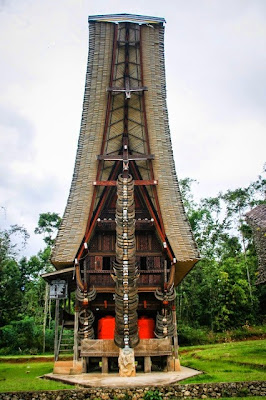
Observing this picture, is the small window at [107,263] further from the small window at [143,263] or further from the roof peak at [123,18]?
the roof peak at [123,18]

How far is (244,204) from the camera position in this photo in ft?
96.9

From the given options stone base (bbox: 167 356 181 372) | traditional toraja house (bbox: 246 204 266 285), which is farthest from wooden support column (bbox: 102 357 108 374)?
traditional toraja house (bbox: 246 204 266 285)

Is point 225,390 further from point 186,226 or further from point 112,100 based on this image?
point 112,100

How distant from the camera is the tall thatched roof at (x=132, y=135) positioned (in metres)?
12.1

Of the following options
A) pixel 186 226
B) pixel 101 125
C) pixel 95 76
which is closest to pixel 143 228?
pixel 186 226

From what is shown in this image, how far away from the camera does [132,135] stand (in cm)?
1311

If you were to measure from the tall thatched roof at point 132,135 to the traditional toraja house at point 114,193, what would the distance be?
32mm

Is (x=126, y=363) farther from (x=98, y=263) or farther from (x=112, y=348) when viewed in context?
(x=98, y=263)

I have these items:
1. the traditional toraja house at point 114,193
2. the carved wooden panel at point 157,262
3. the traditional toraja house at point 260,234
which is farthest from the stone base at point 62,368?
the traditional toraja house at point 260,234

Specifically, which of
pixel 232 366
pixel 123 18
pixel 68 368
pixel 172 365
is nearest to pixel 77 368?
pixel 68 368

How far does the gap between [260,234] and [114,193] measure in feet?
17.0

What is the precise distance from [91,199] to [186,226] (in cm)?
309

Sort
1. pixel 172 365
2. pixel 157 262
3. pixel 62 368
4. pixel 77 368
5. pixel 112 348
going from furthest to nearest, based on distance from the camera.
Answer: pixel 157 262
pixel 62 368
pixel 77 368
pixel 172 365
pixel 112 348

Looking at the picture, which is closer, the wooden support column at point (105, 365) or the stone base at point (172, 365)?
the wooden support column at point (105, 365)
